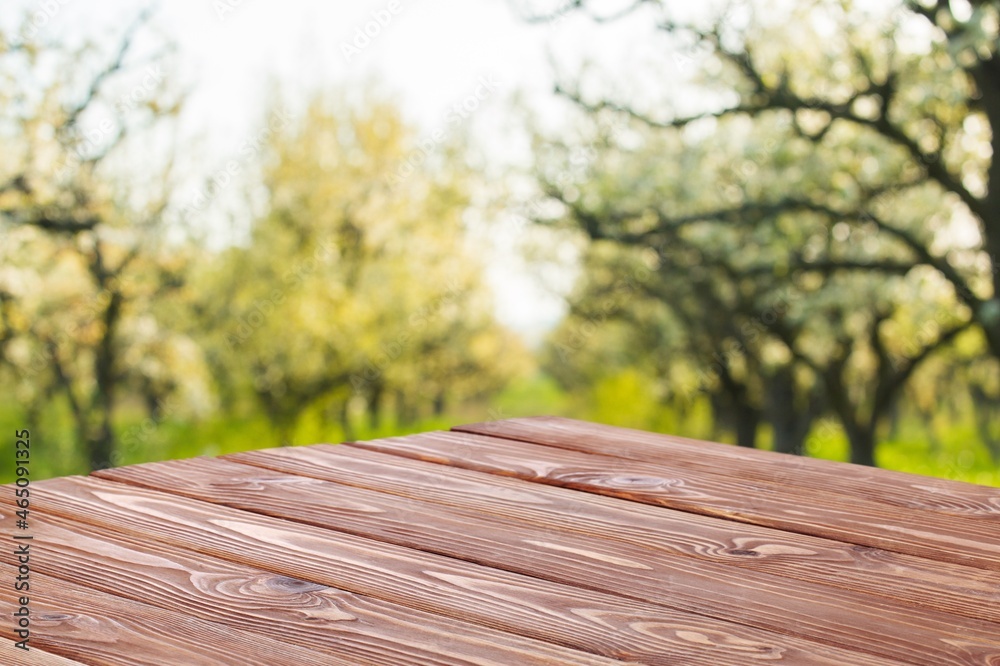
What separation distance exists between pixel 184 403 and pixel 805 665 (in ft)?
68.8

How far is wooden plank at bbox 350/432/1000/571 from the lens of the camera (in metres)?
2.01

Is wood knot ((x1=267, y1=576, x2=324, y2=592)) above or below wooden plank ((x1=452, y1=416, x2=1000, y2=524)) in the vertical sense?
below

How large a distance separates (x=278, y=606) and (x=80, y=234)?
19377 millimetres

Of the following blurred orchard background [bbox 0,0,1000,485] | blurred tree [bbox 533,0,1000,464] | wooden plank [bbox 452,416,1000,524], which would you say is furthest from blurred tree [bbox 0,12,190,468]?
wooden plank [bbox 452,416,1000,524]

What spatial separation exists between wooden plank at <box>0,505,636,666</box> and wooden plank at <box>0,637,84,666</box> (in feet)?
0.64

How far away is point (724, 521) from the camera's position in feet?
6.89

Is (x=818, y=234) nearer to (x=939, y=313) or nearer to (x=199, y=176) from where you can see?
(x=939, y=313)

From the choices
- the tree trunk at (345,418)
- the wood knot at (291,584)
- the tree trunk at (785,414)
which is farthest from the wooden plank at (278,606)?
the tree trunk at (345,418)

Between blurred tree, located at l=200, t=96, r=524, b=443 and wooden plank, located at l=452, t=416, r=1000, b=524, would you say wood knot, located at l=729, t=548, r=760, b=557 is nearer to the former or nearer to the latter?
wooden plank, located at l=452, t=416, r=1000, b=524

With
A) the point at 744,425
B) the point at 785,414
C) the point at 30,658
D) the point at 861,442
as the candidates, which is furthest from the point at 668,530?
the point at 744,425

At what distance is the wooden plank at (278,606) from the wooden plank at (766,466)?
4.13 feet

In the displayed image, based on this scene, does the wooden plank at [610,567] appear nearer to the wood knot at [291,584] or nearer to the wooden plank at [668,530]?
the wooden plank at [668,530]

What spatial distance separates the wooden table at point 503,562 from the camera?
56.2 inches

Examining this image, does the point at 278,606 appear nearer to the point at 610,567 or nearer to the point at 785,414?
the point at 610,567
